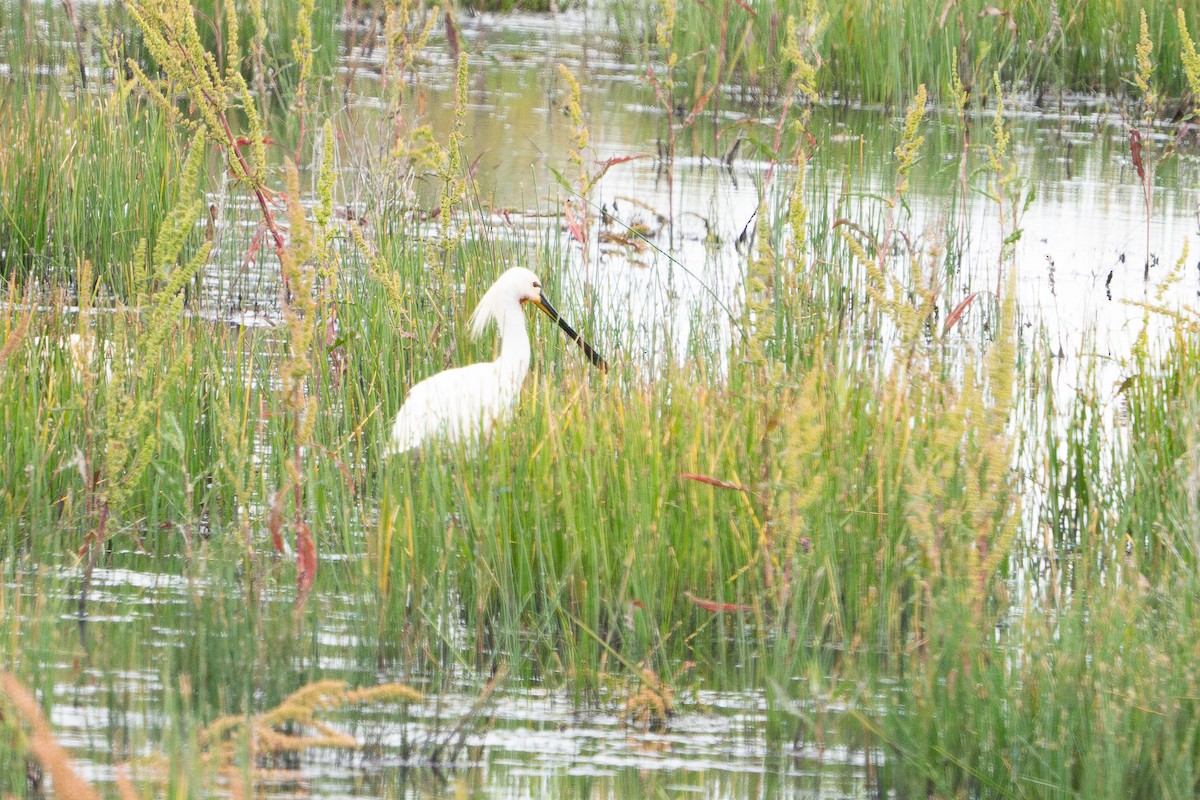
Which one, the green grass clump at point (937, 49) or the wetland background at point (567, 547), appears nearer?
the wetland background at point (567, 547)

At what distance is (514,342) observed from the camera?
189 inches

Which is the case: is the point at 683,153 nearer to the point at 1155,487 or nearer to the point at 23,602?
the point at 1155,487

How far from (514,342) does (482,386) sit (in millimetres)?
466

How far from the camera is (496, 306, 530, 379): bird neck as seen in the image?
4.73 meters

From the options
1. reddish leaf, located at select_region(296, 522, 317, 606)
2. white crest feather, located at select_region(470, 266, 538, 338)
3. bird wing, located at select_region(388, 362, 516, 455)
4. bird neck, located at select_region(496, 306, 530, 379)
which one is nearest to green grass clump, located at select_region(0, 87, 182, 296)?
white crest feather, located at select_region(470, 266, 538, 338)

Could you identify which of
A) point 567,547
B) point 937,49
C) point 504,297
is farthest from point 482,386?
point 937,49

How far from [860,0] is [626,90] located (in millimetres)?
1910

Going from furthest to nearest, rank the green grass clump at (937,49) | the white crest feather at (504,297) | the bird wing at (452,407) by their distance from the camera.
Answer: the green grass clump at (937,49) < the white crest feather at (504,297) < the bird wing at (452,407)

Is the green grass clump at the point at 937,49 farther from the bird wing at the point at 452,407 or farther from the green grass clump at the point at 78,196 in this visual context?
the bird wing at the point at 452,407

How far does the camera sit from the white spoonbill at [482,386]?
3891 mm

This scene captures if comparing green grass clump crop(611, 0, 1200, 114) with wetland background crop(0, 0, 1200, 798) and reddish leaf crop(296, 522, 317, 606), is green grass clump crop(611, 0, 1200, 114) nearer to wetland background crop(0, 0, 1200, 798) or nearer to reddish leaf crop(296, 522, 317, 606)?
wetland background crop(0, 0, 1200, 798)

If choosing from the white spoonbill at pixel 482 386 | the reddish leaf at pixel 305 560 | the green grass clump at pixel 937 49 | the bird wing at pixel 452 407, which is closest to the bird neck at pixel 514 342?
the white spoonbill at pixel 482 386

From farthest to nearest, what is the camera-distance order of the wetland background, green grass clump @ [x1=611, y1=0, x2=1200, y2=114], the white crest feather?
1. green grass clump @ [x1=611, y1=0, x2=1200, y2=114]
2. the white crest feather
3. the wetland background

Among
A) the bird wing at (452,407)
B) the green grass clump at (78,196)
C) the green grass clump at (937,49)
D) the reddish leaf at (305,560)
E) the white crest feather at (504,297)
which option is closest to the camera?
the reddish leaf at (305,560)
